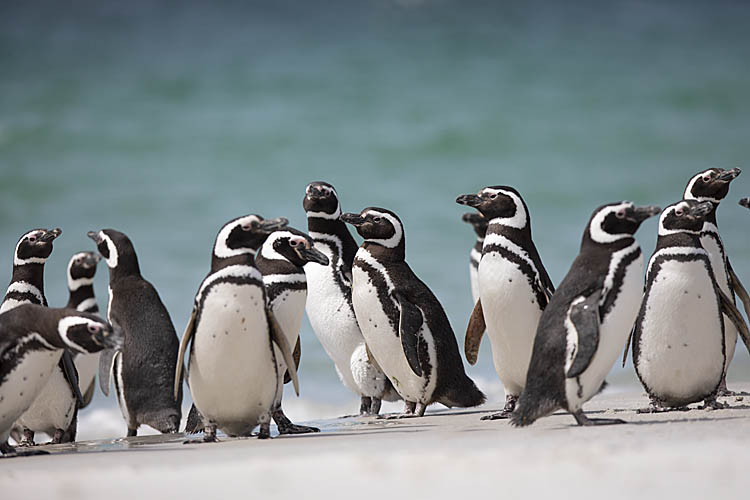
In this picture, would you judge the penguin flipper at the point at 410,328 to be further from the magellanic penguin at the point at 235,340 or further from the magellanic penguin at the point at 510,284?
the magellanic penguin at the point at 235,340

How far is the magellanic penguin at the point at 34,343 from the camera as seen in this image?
3.95 meters

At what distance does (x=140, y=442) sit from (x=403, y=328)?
148cm

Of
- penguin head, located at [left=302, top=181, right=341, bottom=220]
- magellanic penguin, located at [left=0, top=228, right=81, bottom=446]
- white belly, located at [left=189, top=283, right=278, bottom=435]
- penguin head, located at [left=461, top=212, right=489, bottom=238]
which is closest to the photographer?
white belly, located at [left=189, top=283, right=278, bottom=435]

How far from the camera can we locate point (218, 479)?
10.1ft

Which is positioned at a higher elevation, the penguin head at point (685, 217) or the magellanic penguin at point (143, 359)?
the penguin head at point (685, 217)

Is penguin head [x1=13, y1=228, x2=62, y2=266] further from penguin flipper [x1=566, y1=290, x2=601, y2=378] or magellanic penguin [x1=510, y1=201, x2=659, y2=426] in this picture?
penguin flipper [x1=566, y1=290, x2=601, y2=378]

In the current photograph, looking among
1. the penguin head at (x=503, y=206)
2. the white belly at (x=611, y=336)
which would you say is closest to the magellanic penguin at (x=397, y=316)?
the penguin head at (x=503, y=206)

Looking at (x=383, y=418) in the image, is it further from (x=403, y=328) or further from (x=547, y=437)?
(x=547, y=437)

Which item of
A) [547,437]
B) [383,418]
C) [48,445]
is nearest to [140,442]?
[48,445]

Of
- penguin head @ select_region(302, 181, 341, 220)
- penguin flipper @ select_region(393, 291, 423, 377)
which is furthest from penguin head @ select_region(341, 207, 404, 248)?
penguin head @ select_region(302, 181, 341, 220)

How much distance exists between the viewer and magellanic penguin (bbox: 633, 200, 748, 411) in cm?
462

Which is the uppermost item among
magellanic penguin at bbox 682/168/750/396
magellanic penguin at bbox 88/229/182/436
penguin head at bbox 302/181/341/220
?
penguin head at bbox 302/181/341/220

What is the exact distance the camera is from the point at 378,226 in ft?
17.8

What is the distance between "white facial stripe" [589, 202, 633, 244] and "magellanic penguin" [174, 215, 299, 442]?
4.63 feet
